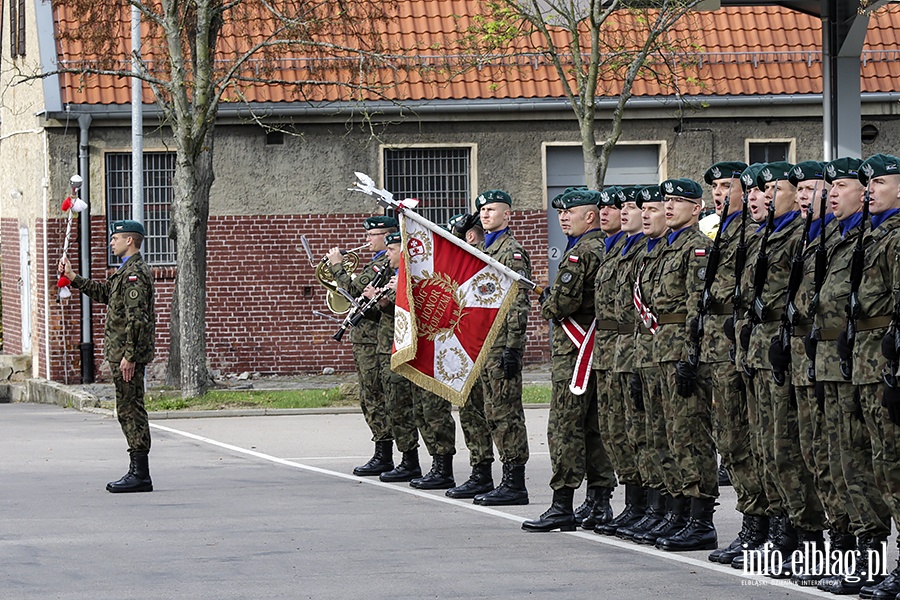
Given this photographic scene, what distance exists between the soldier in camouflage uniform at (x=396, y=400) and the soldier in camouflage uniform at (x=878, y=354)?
242 inches

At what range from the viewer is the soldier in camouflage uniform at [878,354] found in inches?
318

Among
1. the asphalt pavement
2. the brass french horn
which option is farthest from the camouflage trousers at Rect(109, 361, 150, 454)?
the brass french horn

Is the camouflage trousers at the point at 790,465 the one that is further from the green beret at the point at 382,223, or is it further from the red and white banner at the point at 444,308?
the green beret at the point at 382,223

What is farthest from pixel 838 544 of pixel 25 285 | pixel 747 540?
pixel 25 285

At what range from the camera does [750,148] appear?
2766 centimetres

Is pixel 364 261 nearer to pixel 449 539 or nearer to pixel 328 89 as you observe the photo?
pixel 328 89

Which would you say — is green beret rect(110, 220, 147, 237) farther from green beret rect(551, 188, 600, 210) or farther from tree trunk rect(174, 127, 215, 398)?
tree trunk rect(174, 127, 215, 398)

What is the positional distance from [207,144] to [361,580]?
1503cm

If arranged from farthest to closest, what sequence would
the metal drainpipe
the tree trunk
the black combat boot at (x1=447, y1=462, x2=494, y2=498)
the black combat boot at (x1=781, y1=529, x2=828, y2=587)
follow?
1. the metal drainpipe
2. the tree trunk
3. the black combat boot at (x1=447, y1=462, x2=494, y2=498)
4. the black combat boot at (x1=781, y1=529, x2=828, y2=587)

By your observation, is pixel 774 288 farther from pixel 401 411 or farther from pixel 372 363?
pixel 372 363

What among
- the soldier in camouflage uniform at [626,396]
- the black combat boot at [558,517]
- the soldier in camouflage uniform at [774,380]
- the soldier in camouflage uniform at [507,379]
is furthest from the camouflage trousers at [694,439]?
the soldier in camouflage uniform at [507,379]

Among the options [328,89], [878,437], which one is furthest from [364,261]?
[878,437]

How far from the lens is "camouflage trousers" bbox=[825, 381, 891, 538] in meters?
8.33

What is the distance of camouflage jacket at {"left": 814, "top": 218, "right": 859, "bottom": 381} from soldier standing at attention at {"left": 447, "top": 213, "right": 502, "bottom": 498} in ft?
15.4
